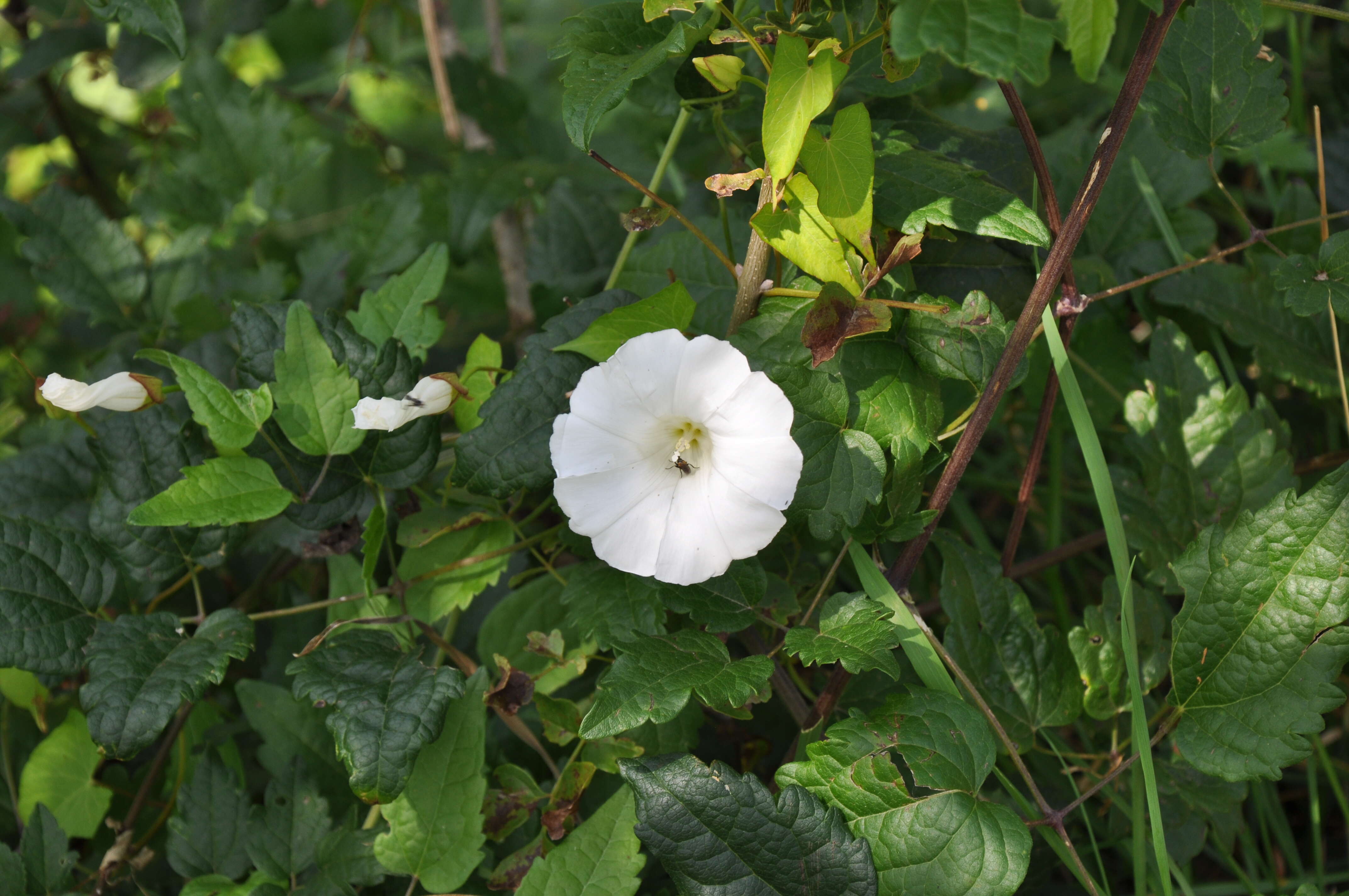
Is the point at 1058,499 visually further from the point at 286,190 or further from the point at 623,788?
the point at 286,190

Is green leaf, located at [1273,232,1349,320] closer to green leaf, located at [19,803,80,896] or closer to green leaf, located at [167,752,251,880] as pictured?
green leaf, located at [167,752,251,880]

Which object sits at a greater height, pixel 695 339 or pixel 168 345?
pixel 695 339

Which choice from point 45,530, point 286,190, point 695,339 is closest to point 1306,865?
point 695,339

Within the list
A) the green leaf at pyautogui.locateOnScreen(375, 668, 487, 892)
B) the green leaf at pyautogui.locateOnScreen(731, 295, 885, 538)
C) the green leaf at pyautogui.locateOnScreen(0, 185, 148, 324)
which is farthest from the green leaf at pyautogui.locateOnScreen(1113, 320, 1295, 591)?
the green leaf at pyautogui.locateOnScreen(0, 185, 148, 324)

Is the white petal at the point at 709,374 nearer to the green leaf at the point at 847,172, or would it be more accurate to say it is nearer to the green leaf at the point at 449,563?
the green leaf at the point at 847,172

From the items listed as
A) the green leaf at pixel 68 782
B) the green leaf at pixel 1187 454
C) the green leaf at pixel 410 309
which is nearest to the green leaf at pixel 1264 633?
the green leaf at pixel 1187 454


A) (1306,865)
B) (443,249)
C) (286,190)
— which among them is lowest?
(1306,865)

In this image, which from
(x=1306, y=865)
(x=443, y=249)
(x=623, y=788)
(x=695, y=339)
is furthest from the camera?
(x=1306, y=865)

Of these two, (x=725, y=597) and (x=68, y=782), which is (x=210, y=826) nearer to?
(x=68, y=782)
